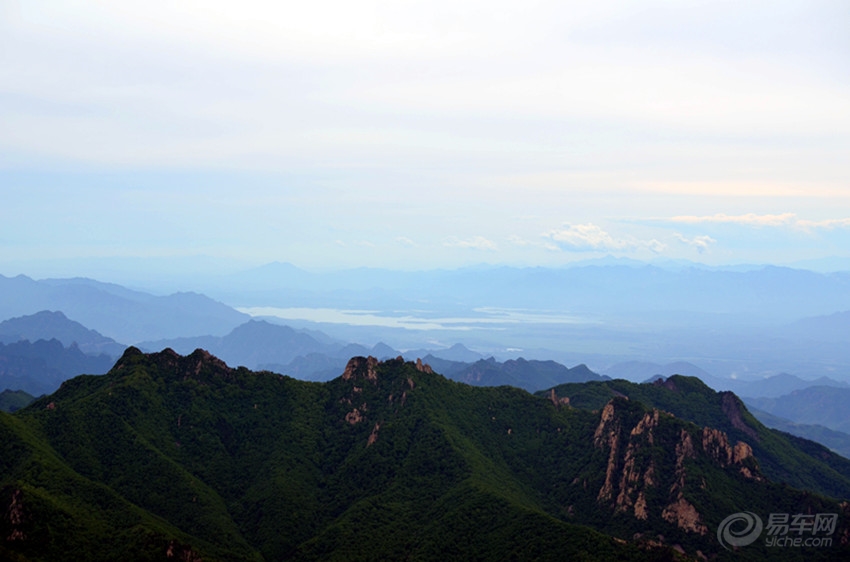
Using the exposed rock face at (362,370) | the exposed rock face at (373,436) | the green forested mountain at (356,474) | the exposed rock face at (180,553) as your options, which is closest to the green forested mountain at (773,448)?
the green forested mountain at (356,474)

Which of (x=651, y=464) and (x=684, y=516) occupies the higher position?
(x=651, y=464)

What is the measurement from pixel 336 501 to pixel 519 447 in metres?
41.1

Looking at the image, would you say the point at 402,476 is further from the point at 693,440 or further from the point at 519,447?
the point at 693,440

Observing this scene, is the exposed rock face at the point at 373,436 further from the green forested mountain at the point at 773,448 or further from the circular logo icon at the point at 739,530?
the green forested mountain at the point at 773,448

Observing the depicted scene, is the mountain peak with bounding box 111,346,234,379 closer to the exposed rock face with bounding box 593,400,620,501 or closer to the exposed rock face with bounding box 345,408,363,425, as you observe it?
the exposed rock face with bounding box 345,408,363,425

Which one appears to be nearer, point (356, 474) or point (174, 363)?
point (356, 474)

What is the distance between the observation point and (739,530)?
385 feet

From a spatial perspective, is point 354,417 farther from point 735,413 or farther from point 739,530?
point 735,413

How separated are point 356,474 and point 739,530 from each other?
6112 centimetres

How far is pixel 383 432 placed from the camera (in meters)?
141

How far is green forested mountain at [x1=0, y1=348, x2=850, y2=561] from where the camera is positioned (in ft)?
336

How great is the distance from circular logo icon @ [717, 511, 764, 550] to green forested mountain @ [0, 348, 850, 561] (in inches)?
47.7

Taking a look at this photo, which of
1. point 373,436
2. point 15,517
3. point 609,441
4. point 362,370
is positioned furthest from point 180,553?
point 609,441

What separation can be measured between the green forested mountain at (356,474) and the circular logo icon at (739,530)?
121 centimetres
